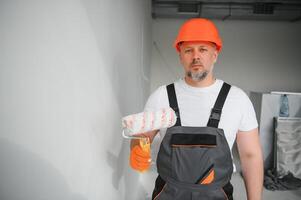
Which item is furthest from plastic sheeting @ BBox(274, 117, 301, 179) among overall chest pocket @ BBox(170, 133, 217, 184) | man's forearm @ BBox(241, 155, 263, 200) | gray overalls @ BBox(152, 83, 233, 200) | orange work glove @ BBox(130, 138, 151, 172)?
orange work glove @ BBox(130, 138, 151, 172)

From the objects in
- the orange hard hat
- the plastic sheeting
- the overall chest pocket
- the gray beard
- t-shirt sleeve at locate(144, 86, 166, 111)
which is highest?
the orange hard hat

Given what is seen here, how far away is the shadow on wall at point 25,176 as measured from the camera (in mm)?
520

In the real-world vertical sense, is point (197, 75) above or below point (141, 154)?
above

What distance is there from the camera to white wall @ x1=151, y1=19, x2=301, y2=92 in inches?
138

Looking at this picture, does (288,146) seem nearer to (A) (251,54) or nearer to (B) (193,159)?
(A) (251,54)

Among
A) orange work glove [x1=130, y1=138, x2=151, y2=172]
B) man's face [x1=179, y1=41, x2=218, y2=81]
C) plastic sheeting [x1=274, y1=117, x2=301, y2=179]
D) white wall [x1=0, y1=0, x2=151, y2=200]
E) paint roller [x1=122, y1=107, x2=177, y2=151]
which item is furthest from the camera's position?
plastic sheeting [x1=274, y1=117, x2=301, y2=179]

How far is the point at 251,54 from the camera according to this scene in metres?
3.57

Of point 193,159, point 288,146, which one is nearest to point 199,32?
point 193,159

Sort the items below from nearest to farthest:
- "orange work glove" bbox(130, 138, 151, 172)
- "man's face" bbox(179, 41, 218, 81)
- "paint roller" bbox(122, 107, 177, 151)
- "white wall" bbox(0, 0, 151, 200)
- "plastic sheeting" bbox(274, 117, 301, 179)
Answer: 1. "white wall" bbox(0, 0, 151, 200)
2. "paint roller" bbox(122, 107, 177, 151)
3. "orange work glove" bbox(130, 138, 151, 172)
4. "man's face" bbox(179, 41, 218, 81)
5. "plastic sheeting" bbox(274, 117, 301, 179)

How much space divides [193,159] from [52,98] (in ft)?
1.96

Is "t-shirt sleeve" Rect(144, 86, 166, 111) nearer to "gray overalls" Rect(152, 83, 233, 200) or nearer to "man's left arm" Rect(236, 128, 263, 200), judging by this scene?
"gray overalls" Rect(152, 83, 233, 200)

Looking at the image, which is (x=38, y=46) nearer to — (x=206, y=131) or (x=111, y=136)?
(x=111, y=136)

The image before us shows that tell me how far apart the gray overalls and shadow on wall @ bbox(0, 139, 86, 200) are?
0.47m

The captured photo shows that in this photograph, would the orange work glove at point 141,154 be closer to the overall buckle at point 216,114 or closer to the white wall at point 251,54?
the overall buckle at point 216,114
